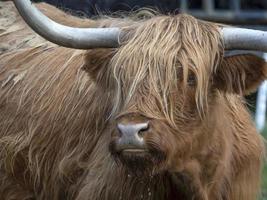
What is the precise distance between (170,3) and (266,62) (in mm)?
9522

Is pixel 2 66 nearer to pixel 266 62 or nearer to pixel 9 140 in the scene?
pixel 9 140

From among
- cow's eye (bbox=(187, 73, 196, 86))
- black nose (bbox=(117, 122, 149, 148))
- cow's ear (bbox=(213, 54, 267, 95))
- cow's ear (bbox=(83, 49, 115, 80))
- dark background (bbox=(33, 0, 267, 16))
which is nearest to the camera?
black nose (bbox=(117, 122, 149, 148))

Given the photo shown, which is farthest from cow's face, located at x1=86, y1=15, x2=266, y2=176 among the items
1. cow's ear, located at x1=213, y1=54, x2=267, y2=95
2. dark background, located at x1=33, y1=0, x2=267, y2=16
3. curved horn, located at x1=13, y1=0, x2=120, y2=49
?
dark background, located at x1=33, y1=0, x2=267, y2=16

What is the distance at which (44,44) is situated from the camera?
8.73m

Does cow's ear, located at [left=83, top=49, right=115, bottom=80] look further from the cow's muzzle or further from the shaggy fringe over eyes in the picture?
the cow's muzzle

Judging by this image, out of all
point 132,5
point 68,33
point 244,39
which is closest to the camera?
point 244,39

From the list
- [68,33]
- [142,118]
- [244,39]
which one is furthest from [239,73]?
[68,33]

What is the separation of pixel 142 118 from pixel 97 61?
893 millimetres

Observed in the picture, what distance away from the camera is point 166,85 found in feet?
21.9

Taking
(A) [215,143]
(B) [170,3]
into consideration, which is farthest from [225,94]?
(B) [170,3]

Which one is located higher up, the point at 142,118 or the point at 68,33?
the point at 68,33

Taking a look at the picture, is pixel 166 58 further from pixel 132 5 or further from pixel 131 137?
pixel 132 5

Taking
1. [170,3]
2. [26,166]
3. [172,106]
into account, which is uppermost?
[172,106]

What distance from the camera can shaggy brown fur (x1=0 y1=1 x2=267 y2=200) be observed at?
6.72 meters
